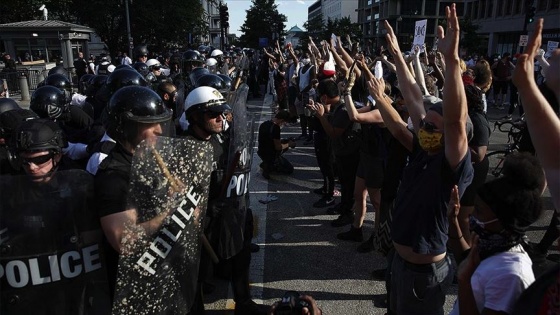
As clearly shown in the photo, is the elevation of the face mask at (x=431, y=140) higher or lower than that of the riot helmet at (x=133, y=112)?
lower

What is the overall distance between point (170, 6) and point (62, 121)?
3219 cm

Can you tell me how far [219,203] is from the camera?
115 inches

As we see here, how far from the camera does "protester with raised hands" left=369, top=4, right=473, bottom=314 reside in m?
2.16

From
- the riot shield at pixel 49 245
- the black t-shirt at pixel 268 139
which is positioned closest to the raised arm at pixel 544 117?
the riot shield at pixel 49 245

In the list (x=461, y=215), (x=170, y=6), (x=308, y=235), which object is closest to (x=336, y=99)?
(x=308, y=235)

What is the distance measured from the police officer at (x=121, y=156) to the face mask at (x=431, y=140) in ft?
5.00

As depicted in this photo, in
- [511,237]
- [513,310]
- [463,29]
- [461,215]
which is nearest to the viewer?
[513,310]

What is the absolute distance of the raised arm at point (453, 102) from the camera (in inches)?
83.0

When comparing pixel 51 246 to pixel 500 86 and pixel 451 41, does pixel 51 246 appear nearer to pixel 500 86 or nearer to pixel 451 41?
pixel 451 41

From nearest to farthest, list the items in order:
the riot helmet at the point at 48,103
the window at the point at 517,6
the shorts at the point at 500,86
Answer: the riot helmet at the point at 48,103 < the shorts at the point at 500,86 < the window at the point at 517,6

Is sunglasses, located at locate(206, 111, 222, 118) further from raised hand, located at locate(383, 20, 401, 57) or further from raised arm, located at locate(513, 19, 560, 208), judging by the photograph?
raised arm, located at locate(513, 19, 560, 208)

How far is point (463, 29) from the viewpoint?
109 feet

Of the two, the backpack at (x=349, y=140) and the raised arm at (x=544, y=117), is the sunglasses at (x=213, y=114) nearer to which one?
the raised arm at (x=544, y=117)

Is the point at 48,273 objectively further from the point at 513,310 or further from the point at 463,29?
the point at 463,29
